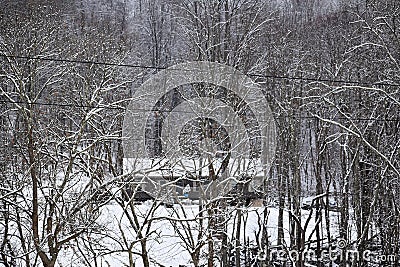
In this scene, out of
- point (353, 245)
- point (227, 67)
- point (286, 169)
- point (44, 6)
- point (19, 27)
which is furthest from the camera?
point (286, 169)

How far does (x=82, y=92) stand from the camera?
11.5 m

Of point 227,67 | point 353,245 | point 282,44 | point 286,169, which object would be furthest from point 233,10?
point 353,245

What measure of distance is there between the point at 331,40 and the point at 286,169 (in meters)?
4.96

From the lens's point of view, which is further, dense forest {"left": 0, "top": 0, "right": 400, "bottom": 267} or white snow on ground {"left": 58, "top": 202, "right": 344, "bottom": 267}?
white snow on ground {"left": 58, "top": 202, "right": 344, "bottom": 267}

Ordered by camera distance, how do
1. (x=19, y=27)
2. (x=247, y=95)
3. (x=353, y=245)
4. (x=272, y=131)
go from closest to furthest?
1. (x=19, y=27)
2. (x=247, y=95)
3. (x=353, y=245)
4. (x=272, y=131)

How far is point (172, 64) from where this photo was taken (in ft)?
48.9

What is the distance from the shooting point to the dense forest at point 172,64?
8742mm

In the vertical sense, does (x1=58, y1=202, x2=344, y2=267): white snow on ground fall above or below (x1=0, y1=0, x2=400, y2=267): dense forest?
below

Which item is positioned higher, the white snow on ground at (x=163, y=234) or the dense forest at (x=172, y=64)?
the dense forest at (x=172, y=64)

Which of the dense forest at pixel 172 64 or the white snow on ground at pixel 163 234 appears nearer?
the dense forest at pixel 172 64

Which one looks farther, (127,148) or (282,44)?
(282,44)

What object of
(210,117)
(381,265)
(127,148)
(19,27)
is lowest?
(381,265)

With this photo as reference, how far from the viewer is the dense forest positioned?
28.7 feet

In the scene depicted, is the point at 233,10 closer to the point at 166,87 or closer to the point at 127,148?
the point at 166,87
